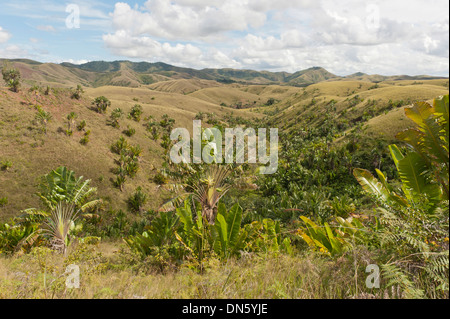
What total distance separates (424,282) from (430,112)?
Answer: 247cm

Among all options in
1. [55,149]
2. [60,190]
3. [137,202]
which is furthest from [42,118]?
[60,190]

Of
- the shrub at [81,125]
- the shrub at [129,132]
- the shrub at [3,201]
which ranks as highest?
the shrub at [81,125]

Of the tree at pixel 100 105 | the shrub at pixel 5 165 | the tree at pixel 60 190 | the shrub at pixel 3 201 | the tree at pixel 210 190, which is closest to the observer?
the tree at pixel 210 190

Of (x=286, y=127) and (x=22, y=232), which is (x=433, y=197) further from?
(x=286, y=127)

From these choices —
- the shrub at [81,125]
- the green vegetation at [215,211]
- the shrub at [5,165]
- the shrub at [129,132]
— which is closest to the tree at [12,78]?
the green vegetation at [215,211]

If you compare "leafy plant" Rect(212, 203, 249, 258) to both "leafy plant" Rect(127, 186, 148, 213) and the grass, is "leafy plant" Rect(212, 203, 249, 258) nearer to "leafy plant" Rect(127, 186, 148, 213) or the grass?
the grass

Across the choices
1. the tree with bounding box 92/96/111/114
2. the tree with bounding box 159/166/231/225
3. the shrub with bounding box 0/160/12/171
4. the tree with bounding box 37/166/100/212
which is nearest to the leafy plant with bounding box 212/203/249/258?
the tree with bounding box 159/166/231/225

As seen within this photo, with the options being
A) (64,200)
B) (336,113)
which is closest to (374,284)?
(64,200)

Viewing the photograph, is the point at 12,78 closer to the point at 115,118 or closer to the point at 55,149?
the point at 115,118

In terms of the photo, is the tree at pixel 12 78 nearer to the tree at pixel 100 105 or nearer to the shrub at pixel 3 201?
the tree at pixel 100 105

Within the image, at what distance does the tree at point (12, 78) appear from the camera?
1319 inches

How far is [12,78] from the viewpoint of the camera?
36.1 meters

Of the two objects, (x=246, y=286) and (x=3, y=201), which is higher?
(x=246, y=286)
